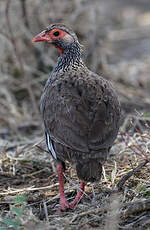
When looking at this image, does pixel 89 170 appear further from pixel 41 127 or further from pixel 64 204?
pixel 41 127

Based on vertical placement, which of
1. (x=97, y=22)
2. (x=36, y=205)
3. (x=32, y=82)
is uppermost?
(x=97, y=22)

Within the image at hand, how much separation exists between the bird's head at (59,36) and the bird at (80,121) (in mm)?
517

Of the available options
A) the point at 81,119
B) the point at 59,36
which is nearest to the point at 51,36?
the point at 59,36

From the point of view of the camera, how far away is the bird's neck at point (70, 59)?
220 inches

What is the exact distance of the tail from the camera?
4.49m

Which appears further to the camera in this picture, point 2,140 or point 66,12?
point 66,12

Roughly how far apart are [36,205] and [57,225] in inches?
30.5

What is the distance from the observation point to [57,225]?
4.12 meters

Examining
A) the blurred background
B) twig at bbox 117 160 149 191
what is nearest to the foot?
twig at bbox 117 160 149 191

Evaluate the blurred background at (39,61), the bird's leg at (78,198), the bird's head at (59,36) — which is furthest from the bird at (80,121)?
the blurred background at (39,61)

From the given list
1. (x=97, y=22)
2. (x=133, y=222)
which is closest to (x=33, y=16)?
(x=97, y=22)

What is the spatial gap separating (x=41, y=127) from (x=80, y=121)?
10.2 ft

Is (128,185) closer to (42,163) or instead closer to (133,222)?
(133,222)

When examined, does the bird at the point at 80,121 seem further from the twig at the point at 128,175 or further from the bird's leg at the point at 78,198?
the twig at the point at 128,175
